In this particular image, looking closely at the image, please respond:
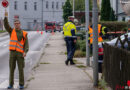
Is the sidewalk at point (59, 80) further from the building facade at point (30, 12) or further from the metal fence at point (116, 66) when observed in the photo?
the building facade at point (30, 12)

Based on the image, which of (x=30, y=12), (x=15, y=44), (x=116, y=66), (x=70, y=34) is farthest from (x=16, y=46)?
(x=30, y=12)

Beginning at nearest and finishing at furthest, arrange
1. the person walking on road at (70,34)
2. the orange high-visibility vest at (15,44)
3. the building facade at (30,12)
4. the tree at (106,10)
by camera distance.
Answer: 1. the orange high-visibility vest at (15,44)
2. the person walking on road at (70,34)
3. the tree at (106,10)
4. the building facade at (30,12)

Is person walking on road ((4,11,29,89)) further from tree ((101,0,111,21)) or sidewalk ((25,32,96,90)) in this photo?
tree ((101,0,111,21))

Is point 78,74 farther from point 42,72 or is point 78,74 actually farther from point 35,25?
point 35,25

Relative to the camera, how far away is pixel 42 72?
40.9ft

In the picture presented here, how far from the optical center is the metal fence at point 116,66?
6573 millimetres

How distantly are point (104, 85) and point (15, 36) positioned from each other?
2.53 metres

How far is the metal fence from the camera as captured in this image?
21.6 feet

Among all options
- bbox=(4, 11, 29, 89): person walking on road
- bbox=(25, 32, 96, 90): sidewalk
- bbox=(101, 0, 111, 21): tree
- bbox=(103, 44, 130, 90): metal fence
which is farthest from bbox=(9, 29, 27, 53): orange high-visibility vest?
bbox=(101, 0, 111, 21): tree

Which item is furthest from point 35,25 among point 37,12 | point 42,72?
point 42,72

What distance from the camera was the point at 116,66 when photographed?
7.60 m

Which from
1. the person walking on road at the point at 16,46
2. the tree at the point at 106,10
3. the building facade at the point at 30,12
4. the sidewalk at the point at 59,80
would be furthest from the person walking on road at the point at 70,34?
the building facade at the point at 30,12

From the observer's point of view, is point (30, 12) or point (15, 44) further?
point (30, 12)

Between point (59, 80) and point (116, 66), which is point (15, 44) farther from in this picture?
point (116, 66)
